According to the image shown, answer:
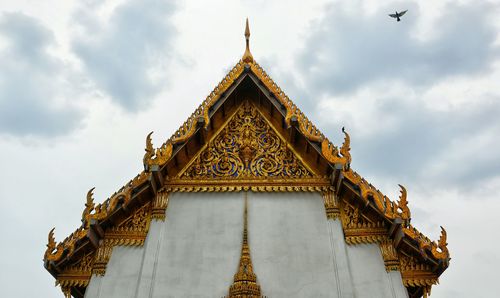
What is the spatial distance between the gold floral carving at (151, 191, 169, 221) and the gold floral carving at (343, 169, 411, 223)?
371 centimetres

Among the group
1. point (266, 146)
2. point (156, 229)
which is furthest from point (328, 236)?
point (156, 229)

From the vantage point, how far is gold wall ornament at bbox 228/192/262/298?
8.34 meters

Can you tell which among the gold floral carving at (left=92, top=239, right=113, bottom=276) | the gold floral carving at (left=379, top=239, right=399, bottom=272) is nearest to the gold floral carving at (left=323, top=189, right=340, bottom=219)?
the gold floral carving at (left=379, top=239, right=399, bottom=272)

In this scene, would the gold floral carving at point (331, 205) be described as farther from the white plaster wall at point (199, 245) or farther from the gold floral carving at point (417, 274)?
the white plaster wall at point (199, 245)

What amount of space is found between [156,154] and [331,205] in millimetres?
3721

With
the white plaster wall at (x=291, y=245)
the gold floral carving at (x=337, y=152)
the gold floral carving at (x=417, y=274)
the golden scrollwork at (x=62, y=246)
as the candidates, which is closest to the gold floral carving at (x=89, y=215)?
the golden scrollwork at (x=62, y=246)

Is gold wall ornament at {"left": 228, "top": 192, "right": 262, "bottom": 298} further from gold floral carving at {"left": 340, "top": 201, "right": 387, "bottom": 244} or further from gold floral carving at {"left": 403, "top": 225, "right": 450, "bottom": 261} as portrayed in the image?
gold floral carving at {"left": 403, "top": 225, "right": 450, "bottom": 261}

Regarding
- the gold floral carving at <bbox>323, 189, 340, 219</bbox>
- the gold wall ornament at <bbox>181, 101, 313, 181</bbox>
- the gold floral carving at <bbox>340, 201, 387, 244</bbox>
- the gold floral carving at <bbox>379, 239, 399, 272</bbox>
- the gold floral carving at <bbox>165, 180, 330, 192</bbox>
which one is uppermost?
the gold wall ornament at <bbox>181, 101, 313, 181</bbox>

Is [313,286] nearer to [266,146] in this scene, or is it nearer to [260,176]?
[260,176]

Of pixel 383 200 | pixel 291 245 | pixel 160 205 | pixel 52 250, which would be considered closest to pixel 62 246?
pixel 52 250

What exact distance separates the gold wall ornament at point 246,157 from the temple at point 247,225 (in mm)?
23

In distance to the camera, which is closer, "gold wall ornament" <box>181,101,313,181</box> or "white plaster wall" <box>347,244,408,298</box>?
"white plaster wall" <box>347,244,408,298</box>

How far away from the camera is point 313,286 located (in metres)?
8.62

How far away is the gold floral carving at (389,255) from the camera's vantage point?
28.9ft
